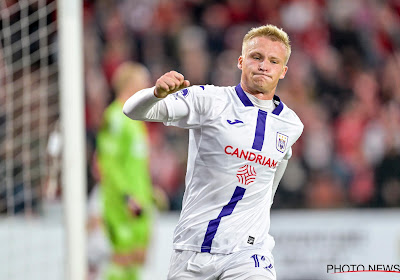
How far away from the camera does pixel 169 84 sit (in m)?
3.11

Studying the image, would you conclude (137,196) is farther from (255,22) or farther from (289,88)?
(255,22)

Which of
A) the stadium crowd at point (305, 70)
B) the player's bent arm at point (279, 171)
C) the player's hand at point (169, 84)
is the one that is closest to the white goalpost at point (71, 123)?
the stadium crowd at point (305, 70)

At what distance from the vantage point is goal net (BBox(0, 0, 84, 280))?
670cm

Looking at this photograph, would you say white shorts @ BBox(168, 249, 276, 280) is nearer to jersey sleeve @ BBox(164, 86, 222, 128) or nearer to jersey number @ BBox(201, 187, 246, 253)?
jersey number @ BBox(201, 187, 246, 253)

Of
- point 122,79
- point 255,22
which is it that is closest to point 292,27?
point 255,22

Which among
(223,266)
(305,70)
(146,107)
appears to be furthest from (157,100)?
(305,70)

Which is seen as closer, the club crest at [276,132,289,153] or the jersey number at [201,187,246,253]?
the jersey number at [201,187,246,253]

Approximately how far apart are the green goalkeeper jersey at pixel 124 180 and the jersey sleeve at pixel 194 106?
152 inches

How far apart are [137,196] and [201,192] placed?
396cm

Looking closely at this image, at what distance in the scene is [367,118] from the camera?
9.89 meters

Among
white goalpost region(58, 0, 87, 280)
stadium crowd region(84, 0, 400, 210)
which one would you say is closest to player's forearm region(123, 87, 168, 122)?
white goalpost region(58, 0, 87, 280)

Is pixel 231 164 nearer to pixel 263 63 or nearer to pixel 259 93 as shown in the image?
pixel 259 93

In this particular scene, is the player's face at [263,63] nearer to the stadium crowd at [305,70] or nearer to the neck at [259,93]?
the neck at [259,93]

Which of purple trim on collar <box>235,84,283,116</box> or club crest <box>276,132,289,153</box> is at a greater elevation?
purple trim on collar <box>235,84,283,116</box>
